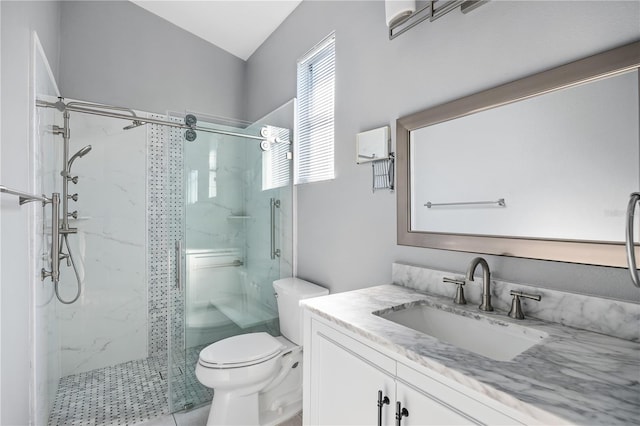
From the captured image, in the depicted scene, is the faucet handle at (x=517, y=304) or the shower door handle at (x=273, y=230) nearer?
the faucet handle at (x=517, y=304)

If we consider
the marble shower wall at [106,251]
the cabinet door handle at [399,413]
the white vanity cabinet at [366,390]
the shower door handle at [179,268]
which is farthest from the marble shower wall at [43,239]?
the cabinet door handle at [399,413]

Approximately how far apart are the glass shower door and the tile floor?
0.21 ft

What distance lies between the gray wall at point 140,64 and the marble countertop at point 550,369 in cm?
283

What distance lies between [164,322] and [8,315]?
1759mm

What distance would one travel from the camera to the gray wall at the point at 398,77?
3.20 feet

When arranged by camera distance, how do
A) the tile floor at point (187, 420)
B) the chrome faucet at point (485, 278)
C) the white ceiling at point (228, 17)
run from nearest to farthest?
the chrome faucet at point (485, 278), the tile floor at point (187, 420), the white ceiling at point (228, 17)

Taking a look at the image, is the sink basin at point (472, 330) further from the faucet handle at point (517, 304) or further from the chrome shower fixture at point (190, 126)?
the chrome shower fixture at point (190, 126)

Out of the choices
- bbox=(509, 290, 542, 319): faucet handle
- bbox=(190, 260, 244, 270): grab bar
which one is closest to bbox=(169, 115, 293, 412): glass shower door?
bbox=(190, 260, 244, 270): grab bar

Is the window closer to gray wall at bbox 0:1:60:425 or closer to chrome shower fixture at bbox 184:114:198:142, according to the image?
chrome shower fixture at bbox 184:114:198:142

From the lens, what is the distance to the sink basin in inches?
38.8

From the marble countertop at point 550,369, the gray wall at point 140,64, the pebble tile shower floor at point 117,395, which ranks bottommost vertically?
the pebble tile shower floor at point 117,395

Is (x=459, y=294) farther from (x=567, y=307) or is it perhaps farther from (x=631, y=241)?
(x=631, y=241)

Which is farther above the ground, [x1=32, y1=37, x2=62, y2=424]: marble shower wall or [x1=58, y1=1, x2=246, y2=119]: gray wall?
[x1=58, y1=1, x2=246, y2=119]: gray wall

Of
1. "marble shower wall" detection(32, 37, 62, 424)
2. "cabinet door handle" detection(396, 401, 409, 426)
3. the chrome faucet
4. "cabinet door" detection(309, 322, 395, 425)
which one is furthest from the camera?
"marble shower wall" detection(32, 37, 62, 424)
